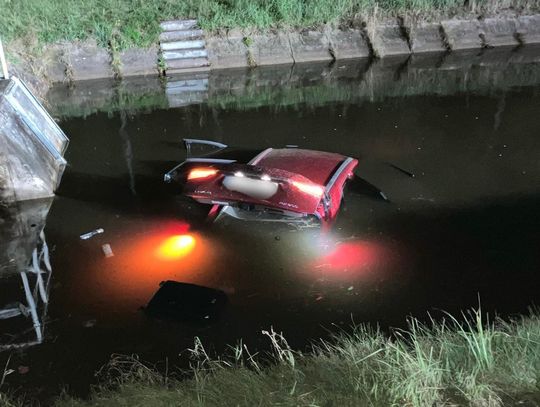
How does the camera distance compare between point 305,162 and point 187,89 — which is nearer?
point 305,162

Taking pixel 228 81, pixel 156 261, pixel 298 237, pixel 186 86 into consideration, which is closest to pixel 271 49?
pixel 228 81

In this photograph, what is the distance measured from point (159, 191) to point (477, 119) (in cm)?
586

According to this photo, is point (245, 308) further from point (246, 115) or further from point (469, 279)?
point (246, 115)

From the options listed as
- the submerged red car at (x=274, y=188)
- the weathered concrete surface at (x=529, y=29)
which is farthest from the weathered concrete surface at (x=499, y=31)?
the submerged red car at (x=274, y=188)

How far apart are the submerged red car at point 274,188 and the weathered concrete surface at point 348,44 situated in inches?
313

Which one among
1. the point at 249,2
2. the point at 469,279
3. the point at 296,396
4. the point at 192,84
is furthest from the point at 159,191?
the point at 249,2

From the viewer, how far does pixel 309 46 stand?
13773 millimetres

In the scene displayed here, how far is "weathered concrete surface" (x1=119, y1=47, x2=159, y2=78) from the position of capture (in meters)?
12.5

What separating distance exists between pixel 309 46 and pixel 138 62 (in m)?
4.36

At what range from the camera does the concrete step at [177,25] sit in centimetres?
1304

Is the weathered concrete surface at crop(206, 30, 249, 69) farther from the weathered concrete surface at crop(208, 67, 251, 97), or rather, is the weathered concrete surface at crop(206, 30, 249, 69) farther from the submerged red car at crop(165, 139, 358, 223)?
the submerged red car at crop(165, 139, 358, 223)

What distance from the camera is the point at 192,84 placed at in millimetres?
12070

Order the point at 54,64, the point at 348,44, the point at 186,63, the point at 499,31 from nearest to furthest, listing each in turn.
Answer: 1. the point at 54,64
2. the point at 186,63
3. the point at 348,44
4. the point at 499,31

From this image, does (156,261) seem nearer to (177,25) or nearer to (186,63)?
(186,63)
